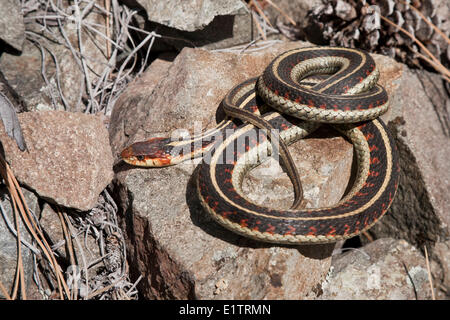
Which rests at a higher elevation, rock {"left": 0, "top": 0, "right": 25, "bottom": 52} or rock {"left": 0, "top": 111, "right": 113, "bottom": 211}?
rock {"left": 0, "top": 0, "right": 25, "bottom": 52}

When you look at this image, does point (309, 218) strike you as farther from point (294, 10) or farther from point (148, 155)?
point (294, 10)

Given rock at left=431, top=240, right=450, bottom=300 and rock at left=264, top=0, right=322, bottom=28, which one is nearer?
rock at left=431, top=240, right=450, bottom=300

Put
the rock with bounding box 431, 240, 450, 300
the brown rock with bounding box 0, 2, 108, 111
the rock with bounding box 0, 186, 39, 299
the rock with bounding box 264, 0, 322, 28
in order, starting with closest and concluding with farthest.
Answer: the rock with bounding box 0, 186, 39, 299
the rock with bounding box 431, 240, 450, 300
the brown rock with bounding box 0, 2, 108, 111
the rock with bounding box 264, 0, 322, 28

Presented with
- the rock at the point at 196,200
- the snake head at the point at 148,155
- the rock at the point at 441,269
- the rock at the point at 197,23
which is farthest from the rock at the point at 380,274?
the rock at the point at 197,23

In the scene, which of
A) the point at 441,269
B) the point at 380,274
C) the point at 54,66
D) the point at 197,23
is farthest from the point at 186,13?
the point at 441,269

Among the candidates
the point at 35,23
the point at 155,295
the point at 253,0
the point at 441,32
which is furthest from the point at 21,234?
the point at 441,32

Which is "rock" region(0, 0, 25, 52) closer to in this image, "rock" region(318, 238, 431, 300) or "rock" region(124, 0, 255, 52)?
"rock" region(124, 0, 255, 52)

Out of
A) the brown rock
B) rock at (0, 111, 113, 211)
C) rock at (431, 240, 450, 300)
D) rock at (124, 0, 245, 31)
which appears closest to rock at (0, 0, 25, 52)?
the brown rock
